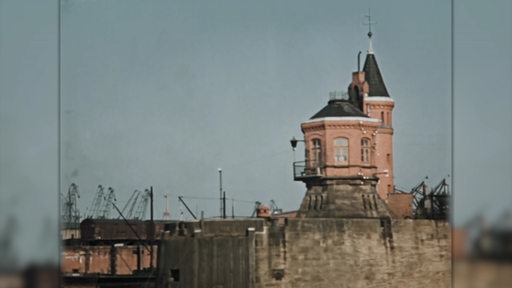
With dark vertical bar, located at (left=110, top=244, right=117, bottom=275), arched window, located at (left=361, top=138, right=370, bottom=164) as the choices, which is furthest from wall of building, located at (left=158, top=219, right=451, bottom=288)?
dark vertical bar, located at (left=110, top=244, right=117, bottom=275)

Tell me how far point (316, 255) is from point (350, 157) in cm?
208

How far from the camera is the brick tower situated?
19.7m

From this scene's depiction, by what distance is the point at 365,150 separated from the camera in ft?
67.9

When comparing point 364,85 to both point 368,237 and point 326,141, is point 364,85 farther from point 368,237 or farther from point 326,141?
point 368,237

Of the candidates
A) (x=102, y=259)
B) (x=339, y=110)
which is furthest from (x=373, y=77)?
(x=102, y=259)

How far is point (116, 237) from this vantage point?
2886cm

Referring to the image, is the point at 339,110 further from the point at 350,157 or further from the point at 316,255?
the point at 316,255

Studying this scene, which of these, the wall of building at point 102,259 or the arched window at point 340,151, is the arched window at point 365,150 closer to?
the arched window at point 340,151

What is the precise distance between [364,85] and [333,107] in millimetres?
759

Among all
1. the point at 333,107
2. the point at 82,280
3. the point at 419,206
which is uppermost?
the point at 333,107

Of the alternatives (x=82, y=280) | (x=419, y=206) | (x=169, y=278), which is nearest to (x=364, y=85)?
(x=419, y=206)

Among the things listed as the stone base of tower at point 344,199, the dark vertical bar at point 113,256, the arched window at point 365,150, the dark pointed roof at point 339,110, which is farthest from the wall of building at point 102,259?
the dark pointed roof at point 339,110

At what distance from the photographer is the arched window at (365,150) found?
810 inches

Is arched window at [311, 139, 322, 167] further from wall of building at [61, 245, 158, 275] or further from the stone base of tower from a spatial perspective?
wall of building at [61, 245, 158, 275]
